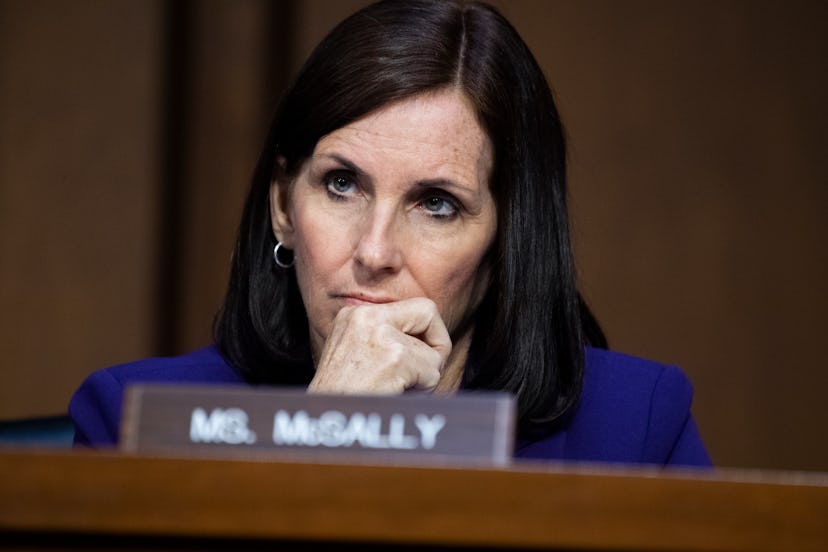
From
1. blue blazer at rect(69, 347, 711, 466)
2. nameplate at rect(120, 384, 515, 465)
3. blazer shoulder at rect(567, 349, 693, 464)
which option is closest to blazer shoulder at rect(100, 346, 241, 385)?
blue blazer at rect(69, 347, 711, 466)

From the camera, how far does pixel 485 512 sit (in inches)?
30.8

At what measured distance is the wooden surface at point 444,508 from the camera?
780 millimetres

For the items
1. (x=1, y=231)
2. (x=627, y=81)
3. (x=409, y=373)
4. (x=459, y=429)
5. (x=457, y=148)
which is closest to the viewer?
(x=459, y=429)

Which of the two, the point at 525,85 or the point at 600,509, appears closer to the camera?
the point at 600,509

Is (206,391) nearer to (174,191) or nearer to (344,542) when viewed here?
(344,542)

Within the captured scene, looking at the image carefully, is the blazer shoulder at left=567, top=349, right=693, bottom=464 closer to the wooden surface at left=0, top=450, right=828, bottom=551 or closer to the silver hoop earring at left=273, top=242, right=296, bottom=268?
the silver hoop earring at left=273, top=242, right=296, bottom=268

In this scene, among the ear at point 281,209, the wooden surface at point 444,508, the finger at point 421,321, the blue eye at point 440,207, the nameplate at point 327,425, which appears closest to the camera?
the wooden surface at point 444,508

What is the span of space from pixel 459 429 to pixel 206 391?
0.66ft

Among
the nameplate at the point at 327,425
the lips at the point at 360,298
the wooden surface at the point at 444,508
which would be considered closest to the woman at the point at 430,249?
the lips at the point at 360,298

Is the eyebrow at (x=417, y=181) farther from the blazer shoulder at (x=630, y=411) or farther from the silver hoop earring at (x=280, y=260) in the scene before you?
the blazer shoulder at (x=630, y=411)

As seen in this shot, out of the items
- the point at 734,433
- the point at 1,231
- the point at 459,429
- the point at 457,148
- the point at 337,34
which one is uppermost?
the point at 337,34

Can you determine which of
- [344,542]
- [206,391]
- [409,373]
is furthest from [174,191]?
[344,542]

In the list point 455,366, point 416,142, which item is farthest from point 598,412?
point 416,142

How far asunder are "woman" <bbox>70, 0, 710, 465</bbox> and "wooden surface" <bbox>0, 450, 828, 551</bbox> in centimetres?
73
